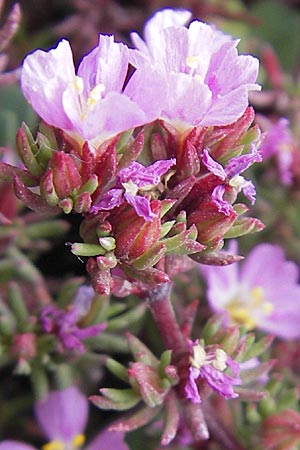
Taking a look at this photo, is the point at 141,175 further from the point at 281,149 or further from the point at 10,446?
the point at 281,149

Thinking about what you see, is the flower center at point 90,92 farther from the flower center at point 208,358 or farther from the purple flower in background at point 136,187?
the flower center at point 208,358

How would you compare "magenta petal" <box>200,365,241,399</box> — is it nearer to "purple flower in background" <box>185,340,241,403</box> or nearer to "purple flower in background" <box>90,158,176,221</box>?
"purple flower in background" <box>185,340,241,403</box>

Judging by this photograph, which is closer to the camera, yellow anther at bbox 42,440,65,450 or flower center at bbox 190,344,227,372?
flower center at bbox 190,344,227,372

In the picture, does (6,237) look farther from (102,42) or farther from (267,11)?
(267,11)

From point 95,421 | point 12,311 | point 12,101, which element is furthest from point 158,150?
point 12,101

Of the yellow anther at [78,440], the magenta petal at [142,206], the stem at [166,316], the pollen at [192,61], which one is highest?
the pollen at [192,61]

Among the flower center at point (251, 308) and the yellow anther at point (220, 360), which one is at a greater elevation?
the yellow anther at point (220, 360)

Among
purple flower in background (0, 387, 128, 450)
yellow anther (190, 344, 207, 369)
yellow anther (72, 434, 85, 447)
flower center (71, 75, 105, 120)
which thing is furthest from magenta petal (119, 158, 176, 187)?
yellow anther (72, 434, 85, 447)

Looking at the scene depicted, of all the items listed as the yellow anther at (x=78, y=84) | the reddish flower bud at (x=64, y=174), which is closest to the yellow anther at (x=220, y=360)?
the reddish flower bud at (x=64, y=174)
